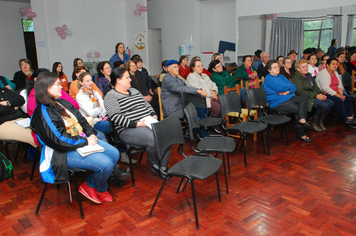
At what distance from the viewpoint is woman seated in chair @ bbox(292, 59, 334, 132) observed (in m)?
4.77

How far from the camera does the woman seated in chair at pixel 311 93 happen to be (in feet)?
15.7

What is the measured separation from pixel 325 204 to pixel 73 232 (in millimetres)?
2219

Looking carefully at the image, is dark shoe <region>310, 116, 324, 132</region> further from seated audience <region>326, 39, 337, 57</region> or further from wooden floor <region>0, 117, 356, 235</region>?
seated audience <region>326, 39, 337, 57</region>

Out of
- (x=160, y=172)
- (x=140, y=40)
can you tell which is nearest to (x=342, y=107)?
(x=160, y=172)

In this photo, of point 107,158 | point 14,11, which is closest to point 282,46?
point 107,158

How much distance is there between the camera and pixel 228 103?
3930 mm

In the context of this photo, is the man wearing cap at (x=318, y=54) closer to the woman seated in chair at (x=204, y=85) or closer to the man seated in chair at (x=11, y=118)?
the woman seated in chair at (x=204, y=85)

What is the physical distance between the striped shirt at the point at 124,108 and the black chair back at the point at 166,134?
532 mm

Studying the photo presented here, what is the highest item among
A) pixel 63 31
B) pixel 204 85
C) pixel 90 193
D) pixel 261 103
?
pixel 63 31

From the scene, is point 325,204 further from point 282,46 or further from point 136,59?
point 282,46

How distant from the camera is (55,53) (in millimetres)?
8180

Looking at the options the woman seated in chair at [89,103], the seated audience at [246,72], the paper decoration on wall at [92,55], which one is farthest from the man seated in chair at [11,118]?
the paper decoration on wall at [92,55]

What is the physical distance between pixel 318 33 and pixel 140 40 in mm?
5288

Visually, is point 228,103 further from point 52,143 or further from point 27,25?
point 27,25
